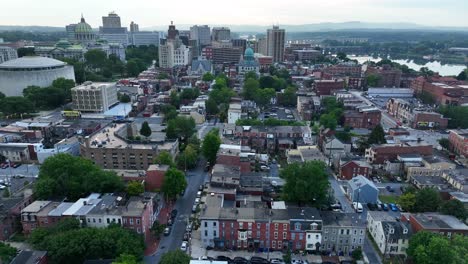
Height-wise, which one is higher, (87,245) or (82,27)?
(82,27)

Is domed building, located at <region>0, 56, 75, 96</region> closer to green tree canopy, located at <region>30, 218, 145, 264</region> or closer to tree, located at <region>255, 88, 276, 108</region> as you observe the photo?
tree, located at <region>255, 88, 276, 108</region>

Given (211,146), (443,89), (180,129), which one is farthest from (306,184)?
(443,89)

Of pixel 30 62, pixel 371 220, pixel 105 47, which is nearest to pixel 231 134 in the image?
pixel 371 220

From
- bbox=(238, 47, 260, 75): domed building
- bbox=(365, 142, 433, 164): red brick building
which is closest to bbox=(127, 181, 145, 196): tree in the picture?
bbox=(365, 142, 433, 164): red brick building

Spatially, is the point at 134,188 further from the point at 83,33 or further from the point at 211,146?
the point at 83,33

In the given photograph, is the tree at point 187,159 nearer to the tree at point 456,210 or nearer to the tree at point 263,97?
the tree at point 456,210

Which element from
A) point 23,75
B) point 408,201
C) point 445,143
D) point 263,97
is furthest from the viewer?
point 23,75

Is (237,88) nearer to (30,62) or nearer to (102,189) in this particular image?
(30,62)

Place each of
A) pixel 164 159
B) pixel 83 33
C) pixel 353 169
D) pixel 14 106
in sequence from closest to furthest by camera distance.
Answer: pixel 164 159 → pixel 353 169 → pixel 14 106 → pixel 83 33
